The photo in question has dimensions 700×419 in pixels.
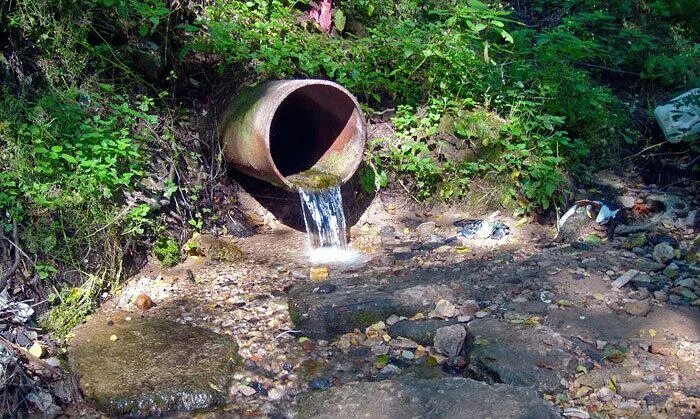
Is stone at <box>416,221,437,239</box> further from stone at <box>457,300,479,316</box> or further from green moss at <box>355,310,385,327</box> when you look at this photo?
green moss at <box>355,310,385,327</box>

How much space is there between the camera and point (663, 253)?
4.15 m

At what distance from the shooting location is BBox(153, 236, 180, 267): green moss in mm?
4371

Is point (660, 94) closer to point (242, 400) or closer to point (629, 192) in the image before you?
point (629, 192)

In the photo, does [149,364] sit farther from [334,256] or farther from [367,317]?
→ [334,256]

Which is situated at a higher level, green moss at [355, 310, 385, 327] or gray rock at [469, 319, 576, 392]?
gray rock at [469, 319, 576, 392]

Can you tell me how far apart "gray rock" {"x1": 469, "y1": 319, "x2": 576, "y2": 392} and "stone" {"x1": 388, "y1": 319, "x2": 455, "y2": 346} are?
0.73 ft

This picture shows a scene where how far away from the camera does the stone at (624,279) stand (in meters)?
3.86

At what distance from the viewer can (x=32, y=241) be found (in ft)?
12.1

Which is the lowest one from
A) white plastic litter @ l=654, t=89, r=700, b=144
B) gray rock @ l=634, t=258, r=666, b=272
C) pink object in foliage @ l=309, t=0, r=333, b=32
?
gray rock @ l=634, t=258, r=666, b=272

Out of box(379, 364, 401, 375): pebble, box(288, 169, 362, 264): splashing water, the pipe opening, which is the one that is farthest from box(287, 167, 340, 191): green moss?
box(379, 364, 401, 375): pebble

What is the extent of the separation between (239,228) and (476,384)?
2.64m

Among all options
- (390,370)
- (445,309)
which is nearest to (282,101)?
(445,309)

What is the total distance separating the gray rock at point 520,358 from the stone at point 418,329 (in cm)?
22

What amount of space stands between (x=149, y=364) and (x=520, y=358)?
1.84m
